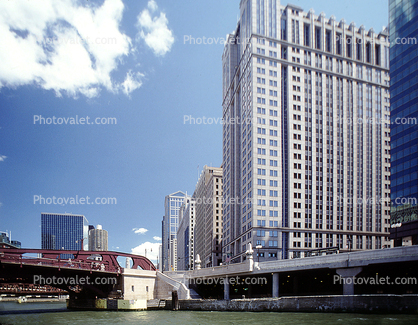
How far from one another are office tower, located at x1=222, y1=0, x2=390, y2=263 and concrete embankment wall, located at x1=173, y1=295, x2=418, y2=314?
5294 centimetres

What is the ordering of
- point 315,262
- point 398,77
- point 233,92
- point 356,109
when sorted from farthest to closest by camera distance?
point 233,92 → point 356,109 → point 398,77 → point 315,262

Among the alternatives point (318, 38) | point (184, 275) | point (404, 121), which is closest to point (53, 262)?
point (184, 275)

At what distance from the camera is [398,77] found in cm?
8056

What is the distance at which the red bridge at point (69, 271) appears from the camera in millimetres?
65625

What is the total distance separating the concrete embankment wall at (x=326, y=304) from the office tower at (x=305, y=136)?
174 feet

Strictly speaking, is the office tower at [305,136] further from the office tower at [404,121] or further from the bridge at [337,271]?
the office tower at [404,121]

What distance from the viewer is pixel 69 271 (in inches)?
2744

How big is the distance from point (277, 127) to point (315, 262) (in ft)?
213

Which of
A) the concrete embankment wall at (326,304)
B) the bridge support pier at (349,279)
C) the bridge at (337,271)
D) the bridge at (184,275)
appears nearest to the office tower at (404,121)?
the bridge at (337,271)

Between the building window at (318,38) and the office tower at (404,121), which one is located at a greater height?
the building window at (318,38)

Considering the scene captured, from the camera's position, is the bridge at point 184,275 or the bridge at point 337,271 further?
the bridge at point 184,275

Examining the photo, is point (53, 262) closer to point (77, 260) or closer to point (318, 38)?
point (77, 260)

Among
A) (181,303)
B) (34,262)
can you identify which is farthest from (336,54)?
(34,262)

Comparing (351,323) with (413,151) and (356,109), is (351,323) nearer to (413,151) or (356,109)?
(413,151)
